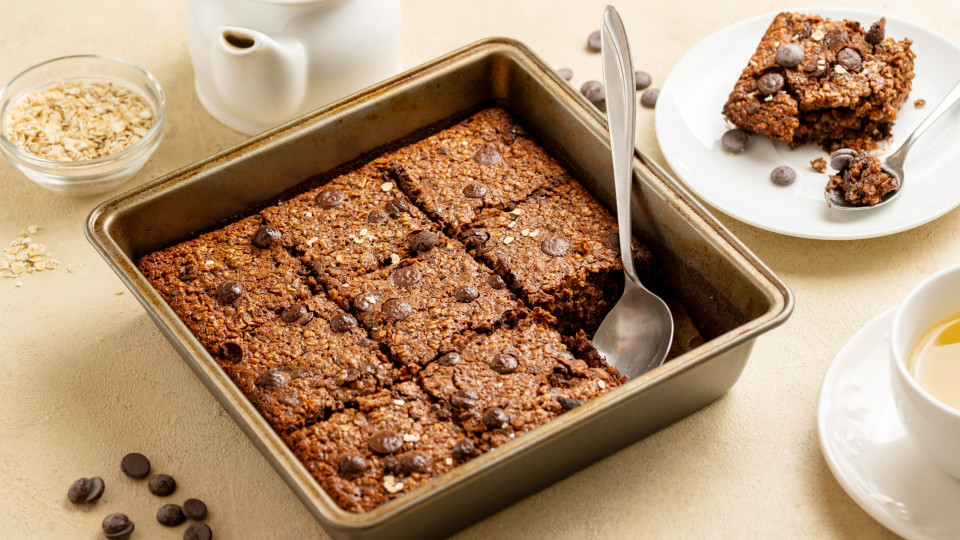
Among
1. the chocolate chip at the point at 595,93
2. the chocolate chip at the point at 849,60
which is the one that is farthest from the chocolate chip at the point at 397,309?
the chocolate chip at the point at 849,60

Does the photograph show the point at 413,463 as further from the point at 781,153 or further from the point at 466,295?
the point at 781,153

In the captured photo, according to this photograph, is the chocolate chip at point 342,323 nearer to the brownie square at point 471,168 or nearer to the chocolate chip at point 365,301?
the chocolate chip at point 365,301

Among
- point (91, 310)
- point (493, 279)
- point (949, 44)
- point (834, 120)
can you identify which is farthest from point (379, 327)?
point (949, 44)

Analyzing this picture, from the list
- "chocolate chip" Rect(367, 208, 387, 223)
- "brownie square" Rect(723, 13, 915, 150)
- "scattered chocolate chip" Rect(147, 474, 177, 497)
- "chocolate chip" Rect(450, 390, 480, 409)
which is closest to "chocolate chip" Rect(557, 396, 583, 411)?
"chocolate chip" Rect(450, 390, 480, 409)

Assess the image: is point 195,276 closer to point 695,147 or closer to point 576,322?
point 576,322

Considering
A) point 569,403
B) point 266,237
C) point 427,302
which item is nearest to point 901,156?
point 569,403
